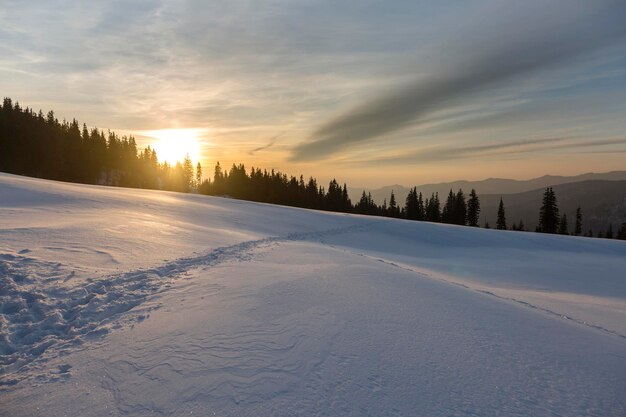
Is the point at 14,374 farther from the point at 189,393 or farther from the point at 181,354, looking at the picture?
the point at 189,393

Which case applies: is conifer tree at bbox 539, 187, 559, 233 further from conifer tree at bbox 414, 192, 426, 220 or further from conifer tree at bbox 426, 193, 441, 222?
conifer tree at bbox 414, 192, 426, 220

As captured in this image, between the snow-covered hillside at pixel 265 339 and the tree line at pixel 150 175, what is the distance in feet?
228

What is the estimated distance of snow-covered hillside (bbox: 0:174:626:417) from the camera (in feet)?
11.9

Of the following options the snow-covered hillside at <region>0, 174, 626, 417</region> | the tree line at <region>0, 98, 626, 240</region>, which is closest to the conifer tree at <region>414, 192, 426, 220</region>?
the tree line at <region>0, 98, 626, 240</region>

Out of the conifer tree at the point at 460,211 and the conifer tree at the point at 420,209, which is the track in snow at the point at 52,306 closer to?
the conifer tree at the point at 460,211

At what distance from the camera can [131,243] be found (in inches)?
408

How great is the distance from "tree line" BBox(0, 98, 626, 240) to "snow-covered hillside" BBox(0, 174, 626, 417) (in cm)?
6947

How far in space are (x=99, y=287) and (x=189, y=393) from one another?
15.1 feet

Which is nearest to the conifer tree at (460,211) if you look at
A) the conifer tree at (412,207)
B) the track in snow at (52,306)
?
the conifer tree at (412,207)

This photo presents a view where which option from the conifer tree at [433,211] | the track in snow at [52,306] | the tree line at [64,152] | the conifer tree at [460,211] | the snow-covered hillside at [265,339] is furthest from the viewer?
the conifer tree at [433,211]

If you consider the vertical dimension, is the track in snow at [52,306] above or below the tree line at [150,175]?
below

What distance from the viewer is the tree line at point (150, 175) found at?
203 feet

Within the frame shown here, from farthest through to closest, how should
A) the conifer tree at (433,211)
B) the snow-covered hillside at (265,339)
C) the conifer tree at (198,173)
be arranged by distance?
the conifer tree at (198,173) → the conifer tree at (433,211) → the snow-covered hillside at (265,339)

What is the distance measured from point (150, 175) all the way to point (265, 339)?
10380 cm
